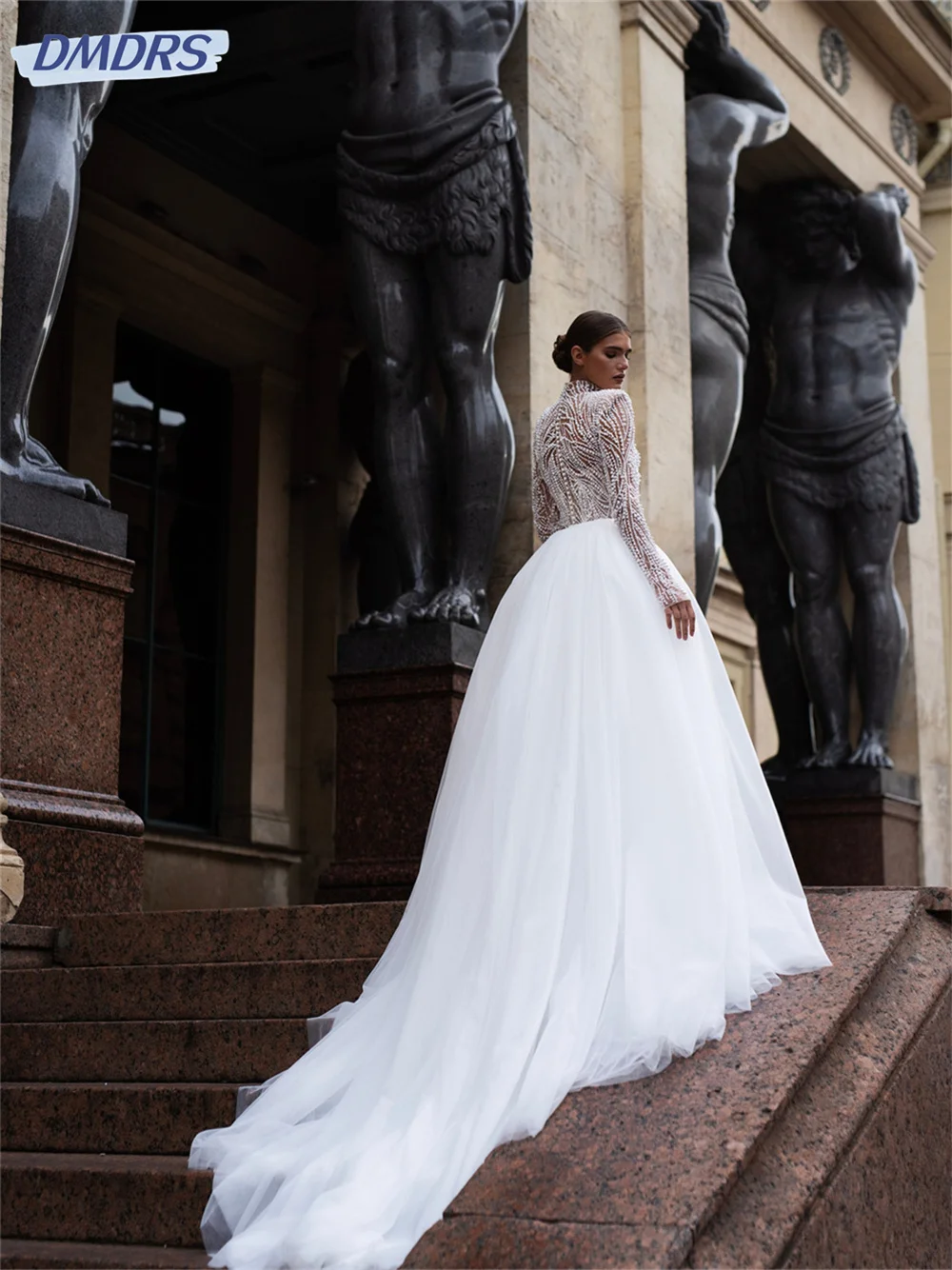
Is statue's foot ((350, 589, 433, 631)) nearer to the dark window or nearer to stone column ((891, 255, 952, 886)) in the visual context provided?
the dark window

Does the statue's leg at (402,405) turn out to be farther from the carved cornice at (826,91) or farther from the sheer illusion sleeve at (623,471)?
the carved cornice at (826,91)

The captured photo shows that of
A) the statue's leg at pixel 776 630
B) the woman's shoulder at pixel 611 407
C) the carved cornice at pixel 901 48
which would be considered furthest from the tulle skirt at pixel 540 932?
the carved cornice at pixel 901 48

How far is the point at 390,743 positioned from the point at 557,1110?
376cm

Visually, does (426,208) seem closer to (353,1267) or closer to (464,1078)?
(464,1078)

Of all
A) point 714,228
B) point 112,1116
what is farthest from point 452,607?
point 714,228

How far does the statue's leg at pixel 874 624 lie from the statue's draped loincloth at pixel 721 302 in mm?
2021

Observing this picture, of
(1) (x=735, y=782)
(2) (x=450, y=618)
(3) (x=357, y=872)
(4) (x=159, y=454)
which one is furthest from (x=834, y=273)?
(1) (x=735, y=782)

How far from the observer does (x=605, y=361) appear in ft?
19.8

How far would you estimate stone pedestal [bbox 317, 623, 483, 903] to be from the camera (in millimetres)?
8102

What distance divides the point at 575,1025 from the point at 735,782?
113 centimetres

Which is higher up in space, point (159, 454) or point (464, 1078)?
point (159, 454)

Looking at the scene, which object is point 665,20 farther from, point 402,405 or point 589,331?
point 589,331

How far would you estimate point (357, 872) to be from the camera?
8102 mm

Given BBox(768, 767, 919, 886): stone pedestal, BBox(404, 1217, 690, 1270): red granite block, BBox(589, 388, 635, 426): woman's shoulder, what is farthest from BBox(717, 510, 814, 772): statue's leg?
BBox(404, 1217, 690, 1270): red granite block
